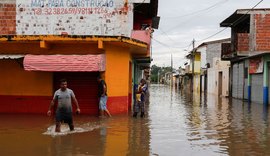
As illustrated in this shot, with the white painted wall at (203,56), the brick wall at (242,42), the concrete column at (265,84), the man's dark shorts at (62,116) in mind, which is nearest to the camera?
the man's dark shorts at (62,116)

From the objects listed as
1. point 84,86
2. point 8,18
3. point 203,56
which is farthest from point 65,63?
point 203,56

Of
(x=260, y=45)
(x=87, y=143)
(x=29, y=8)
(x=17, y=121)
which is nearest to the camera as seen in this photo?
(x=87, y=143)

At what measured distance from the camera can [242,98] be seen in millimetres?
32812

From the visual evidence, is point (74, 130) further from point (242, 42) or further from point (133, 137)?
point (242, 42)

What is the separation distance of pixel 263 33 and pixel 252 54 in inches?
68.3

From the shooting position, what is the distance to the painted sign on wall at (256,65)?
27.9 m

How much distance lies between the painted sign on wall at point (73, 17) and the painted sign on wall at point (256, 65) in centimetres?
1384

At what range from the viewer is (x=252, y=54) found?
99.3 feet

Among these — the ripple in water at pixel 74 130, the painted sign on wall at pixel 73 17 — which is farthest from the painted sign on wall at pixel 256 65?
the ripple in water at pixel 74 130

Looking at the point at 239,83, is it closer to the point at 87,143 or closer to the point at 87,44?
the point at 87,44

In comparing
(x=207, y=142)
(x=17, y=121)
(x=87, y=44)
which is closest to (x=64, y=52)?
(x=87, y=44)

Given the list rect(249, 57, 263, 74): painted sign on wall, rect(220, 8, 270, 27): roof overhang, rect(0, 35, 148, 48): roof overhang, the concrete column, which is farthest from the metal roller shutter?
rect(220, 8, 270, 27): roof overhang

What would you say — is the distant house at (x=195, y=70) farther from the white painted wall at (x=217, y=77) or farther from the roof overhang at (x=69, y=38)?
the roof overhang at (x=69, y=38)

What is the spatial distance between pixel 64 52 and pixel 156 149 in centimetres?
851
